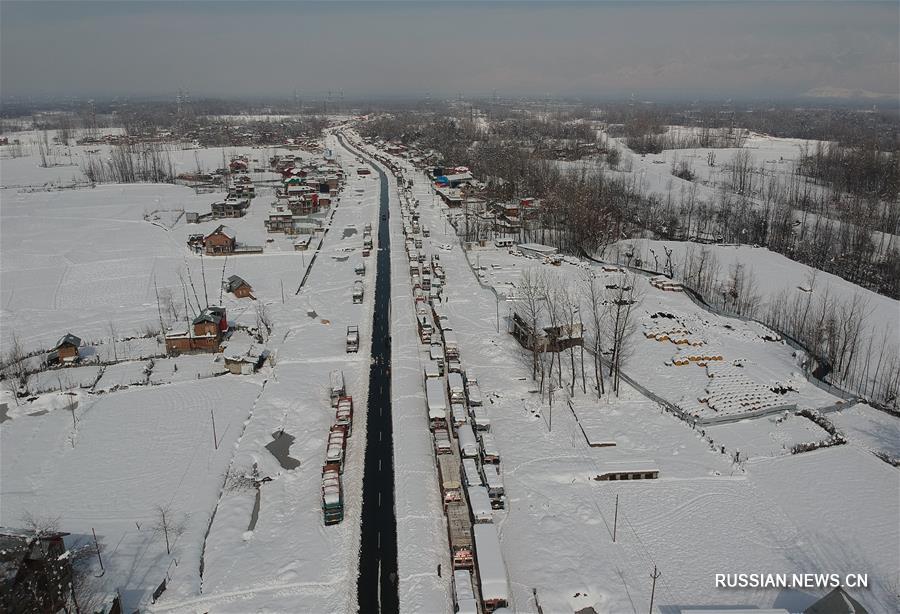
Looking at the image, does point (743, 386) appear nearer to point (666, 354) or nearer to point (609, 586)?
point (666, 354)

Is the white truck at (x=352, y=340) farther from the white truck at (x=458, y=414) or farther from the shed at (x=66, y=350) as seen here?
the shed at (x=66, y=350)

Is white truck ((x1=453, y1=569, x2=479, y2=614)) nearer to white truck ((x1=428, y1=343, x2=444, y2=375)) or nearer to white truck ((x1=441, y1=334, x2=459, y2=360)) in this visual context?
white truck ((x1=428, y1=343, x2=444, y2=375))

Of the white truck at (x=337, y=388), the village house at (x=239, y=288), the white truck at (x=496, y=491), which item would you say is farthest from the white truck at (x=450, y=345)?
the village house at (x=239, y=288)

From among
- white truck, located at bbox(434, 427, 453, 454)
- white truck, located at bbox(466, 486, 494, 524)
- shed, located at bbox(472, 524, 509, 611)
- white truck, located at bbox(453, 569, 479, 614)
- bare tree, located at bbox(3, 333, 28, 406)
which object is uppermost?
bare tree, located at bbox(3, 333, 28, 406)

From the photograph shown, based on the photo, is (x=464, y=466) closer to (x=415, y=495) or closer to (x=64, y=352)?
(x=415, y=495)

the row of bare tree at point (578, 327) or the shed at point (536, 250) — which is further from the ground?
the shed at point (536, 250)

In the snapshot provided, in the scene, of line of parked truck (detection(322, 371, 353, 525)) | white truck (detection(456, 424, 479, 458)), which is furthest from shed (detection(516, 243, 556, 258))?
white truck (detection(456, 424, 479, 458))
